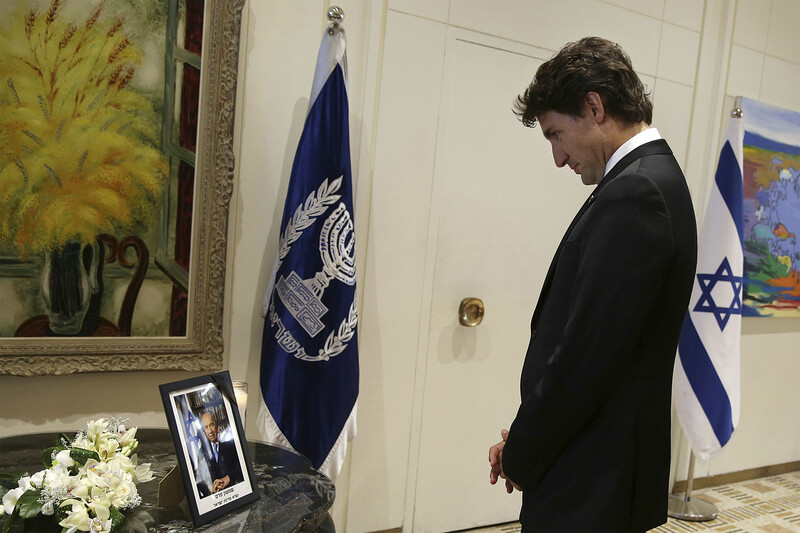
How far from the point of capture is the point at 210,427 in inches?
53.7

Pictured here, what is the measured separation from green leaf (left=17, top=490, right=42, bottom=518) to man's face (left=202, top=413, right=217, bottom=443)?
1.05 feet

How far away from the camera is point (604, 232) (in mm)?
1313

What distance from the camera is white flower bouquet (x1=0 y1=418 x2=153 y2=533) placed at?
1.12 metres

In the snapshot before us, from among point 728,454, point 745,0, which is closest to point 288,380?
point 728,454

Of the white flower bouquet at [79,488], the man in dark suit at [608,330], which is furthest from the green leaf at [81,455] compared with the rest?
the man in dark suit at [608,330]

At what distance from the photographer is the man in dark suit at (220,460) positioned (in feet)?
4.36

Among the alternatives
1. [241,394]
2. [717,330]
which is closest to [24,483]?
[241,394]

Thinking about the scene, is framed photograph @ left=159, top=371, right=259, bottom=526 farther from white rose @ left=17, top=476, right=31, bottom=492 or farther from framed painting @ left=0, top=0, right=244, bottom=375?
framed painting @ left=0, top=0, right=244, bottom=375

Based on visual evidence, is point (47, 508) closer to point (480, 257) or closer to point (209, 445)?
point (209, 445)

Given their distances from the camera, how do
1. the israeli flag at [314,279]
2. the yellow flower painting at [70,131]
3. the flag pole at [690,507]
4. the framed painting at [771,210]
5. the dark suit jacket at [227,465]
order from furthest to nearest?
the framed painting at [771,210]
the flag pole at [690,507]
the israeli flag at [314,279]
the yellow flower painting at [70,131]
the dark suit jacket at [227,465]

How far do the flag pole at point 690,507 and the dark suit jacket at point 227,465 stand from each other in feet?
9.43

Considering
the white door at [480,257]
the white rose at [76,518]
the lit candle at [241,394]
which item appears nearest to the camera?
the white rose at [76,518]

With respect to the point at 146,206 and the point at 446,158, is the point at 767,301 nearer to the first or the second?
the point at 446,158

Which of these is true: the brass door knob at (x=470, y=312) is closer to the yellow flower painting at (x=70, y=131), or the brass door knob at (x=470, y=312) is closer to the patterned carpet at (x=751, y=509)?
the patterned carpet at (x=751, y=509)
